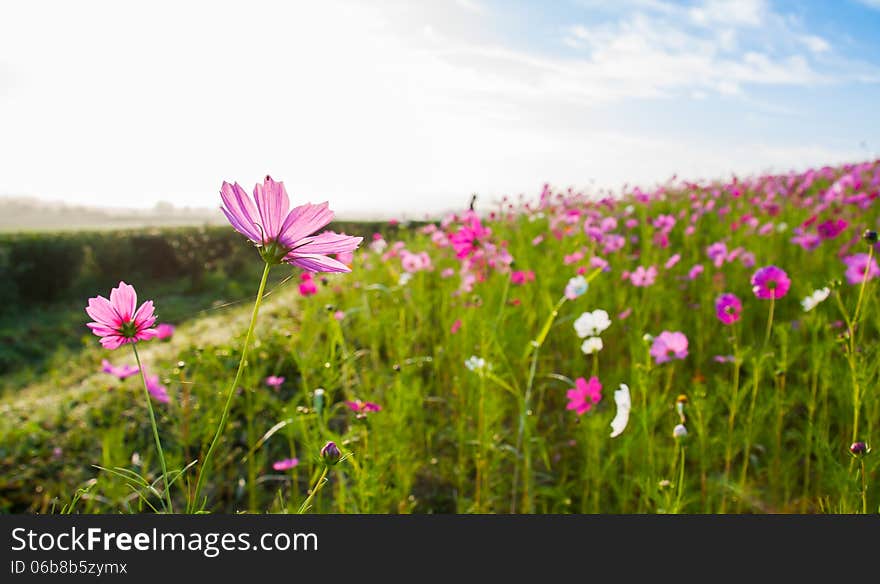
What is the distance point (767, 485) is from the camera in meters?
1.87

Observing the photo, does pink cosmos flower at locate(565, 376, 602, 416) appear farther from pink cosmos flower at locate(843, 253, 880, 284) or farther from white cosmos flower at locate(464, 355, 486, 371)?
pink cosmos flower at locate(843, 253, 880, 284)

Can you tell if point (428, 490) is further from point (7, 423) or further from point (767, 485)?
point (7, 423)

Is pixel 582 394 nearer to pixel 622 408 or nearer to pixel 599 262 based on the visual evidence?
pixel 622 408

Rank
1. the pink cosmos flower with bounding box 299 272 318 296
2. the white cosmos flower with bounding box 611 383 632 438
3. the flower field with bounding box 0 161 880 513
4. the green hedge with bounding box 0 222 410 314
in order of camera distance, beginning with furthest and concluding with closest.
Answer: the green hedge with bounding box 0 222 410 314
the pink cosmos flower with bounding box 299 272 318 296
the flower field with bounding box 0 161 880 513
the white cosmos flower with bounding box 611 383 632 438

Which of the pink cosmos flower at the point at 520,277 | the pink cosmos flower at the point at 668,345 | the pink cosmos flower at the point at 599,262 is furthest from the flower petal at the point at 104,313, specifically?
the pink cosmos flower at the point at 520,277

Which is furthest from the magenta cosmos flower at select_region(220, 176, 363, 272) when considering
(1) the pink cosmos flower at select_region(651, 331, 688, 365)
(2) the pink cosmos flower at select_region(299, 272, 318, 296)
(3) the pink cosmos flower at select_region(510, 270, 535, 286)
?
(3) the pink cosmos flower at select_region(510, 270, 535, 286)

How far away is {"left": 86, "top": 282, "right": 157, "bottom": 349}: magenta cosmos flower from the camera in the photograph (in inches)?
21.4

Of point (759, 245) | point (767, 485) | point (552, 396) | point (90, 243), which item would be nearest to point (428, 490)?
point (552, 396)

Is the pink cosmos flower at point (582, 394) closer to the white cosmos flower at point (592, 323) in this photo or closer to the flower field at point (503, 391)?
the flower field at point (503, 391)

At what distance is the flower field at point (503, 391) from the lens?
1.35 metres

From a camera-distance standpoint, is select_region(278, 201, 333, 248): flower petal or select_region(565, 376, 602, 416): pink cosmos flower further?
select_region(565, 376, 602, 416): pink cosmos flower
